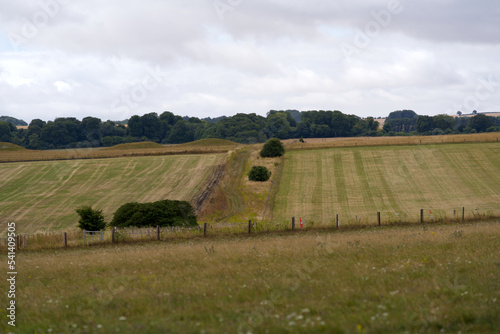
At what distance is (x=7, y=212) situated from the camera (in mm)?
49188

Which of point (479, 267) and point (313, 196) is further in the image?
point (313, 196)

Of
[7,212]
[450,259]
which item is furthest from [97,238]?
[7,212]

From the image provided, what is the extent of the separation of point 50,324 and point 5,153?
92.5 metres

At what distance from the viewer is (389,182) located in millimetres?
57062

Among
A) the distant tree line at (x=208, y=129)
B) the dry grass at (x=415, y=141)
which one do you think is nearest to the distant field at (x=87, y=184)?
the dry grass at (x=415, y=141)

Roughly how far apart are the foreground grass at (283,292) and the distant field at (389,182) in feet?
68.1

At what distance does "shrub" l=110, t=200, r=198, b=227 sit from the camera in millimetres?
31138

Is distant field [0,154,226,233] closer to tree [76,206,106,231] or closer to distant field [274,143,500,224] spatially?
tree [76,206,106,231]

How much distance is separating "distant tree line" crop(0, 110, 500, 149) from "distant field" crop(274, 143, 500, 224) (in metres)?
87.4

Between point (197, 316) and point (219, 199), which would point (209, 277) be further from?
point (219, 199)

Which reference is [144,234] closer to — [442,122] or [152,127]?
[152,127]

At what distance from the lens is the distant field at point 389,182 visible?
147ft

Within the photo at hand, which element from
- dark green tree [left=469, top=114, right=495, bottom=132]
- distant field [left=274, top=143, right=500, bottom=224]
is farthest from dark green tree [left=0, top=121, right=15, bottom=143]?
dark green tree [left=469, top=114, right=495, bottom=132]

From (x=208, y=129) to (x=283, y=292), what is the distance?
17192cm
